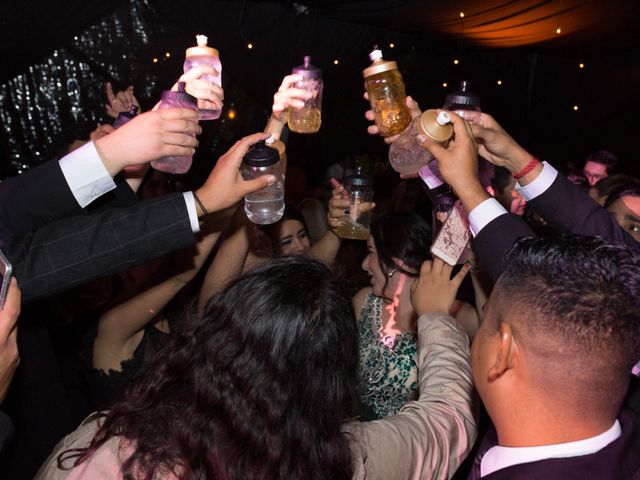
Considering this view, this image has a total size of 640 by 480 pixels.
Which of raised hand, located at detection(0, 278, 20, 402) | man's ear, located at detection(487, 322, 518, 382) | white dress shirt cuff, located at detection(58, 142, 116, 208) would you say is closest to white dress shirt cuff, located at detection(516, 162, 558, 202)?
man's ear, located at detection(487, 322, 518, 382)

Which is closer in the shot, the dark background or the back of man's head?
the back of man's head

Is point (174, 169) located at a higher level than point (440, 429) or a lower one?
higher

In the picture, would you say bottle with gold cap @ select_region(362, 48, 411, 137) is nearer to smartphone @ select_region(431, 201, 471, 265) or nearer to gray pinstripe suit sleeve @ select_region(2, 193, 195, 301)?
smartphone @ select_region(431, 201, 471, 265)

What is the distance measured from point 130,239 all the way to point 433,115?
2.64 feet

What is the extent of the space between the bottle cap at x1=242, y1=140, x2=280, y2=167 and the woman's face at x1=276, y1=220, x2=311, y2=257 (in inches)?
49.0

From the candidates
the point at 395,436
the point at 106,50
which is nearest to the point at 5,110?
the point at 106,50

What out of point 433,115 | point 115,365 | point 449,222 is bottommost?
point 115,365

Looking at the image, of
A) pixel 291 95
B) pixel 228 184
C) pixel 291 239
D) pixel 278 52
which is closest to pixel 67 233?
pixel 228 184

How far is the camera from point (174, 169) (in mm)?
1649

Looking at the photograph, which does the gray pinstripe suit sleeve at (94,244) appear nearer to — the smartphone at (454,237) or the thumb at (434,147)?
the thumb at (434,147)

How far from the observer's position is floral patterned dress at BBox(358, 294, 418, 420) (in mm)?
2125

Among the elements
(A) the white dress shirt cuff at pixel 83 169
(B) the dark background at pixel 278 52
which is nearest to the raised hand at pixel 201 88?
(A) the white dress shirt cuff at pixel 83 169

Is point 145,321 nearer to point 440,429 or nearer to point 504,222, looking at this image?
point 440,429

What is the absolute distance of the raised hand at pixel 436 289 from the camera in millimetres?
1637
